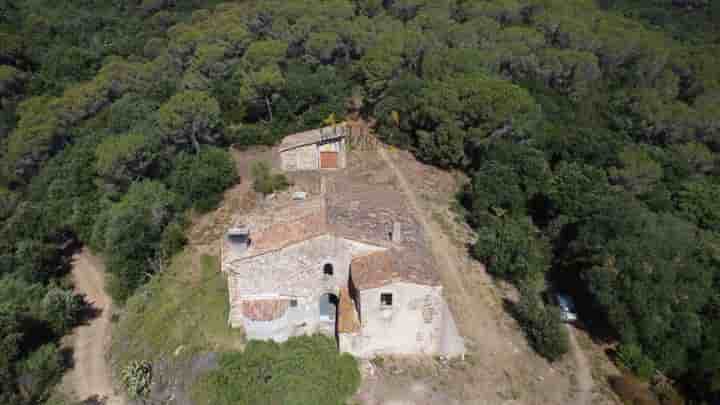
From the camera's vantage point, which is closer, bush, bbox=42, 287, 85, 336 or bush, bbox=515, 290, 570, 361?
bush, bbox=515, 290, 570, 361

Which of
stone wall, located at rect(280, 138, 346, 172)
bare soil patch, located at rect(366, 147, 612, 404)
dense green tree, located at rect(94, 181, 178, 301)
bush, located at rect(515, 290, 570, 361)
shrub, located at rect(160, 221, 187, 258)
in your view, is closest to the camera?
bare soil patch, located at rect(366, 147, 612, 404)

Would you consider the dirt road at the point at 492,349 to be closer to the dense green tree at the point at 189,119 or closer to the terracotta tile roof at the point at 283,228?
the terracotta tile roof at the point at 283,228

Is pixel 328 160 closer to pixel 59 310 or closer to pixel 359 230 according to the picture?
pixel 359 230

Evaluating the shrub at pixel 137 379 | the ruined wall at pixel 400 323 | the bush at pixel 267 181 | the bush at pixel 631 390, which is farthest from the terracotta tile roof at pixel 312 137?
the bush at pixel 631 390

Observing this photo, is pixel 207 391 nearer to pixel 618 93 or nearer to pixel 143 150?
pixel 143 150

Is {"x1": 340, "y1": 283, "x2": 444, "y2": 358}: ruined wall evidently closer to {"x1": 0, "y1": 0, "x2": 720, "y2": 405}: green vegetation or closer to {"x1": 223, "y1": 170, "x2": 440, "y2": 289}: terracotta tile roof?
{"x1": 223, "y1": 170, "x2": 440, "y2": 289}: terracotta tile roof

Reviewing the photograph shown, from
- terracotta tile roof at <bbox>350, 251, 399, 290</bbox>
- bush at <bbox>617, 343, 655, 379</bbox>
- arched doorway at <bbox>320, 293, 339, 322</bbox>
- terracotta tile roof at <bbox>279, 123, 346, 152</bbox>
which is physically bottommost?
bush at <bbox>617, 343, 655, 379</bbox>

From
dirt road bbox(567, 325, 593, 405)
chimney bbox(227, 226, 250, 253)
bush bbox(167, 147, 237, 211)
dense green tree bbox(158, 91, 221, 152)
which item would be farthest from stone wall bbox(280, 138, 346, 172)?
dirt road bbox(567, 325, 593, 405)

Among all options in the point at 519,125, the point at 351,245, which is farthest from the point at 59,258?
the point at 519,125
